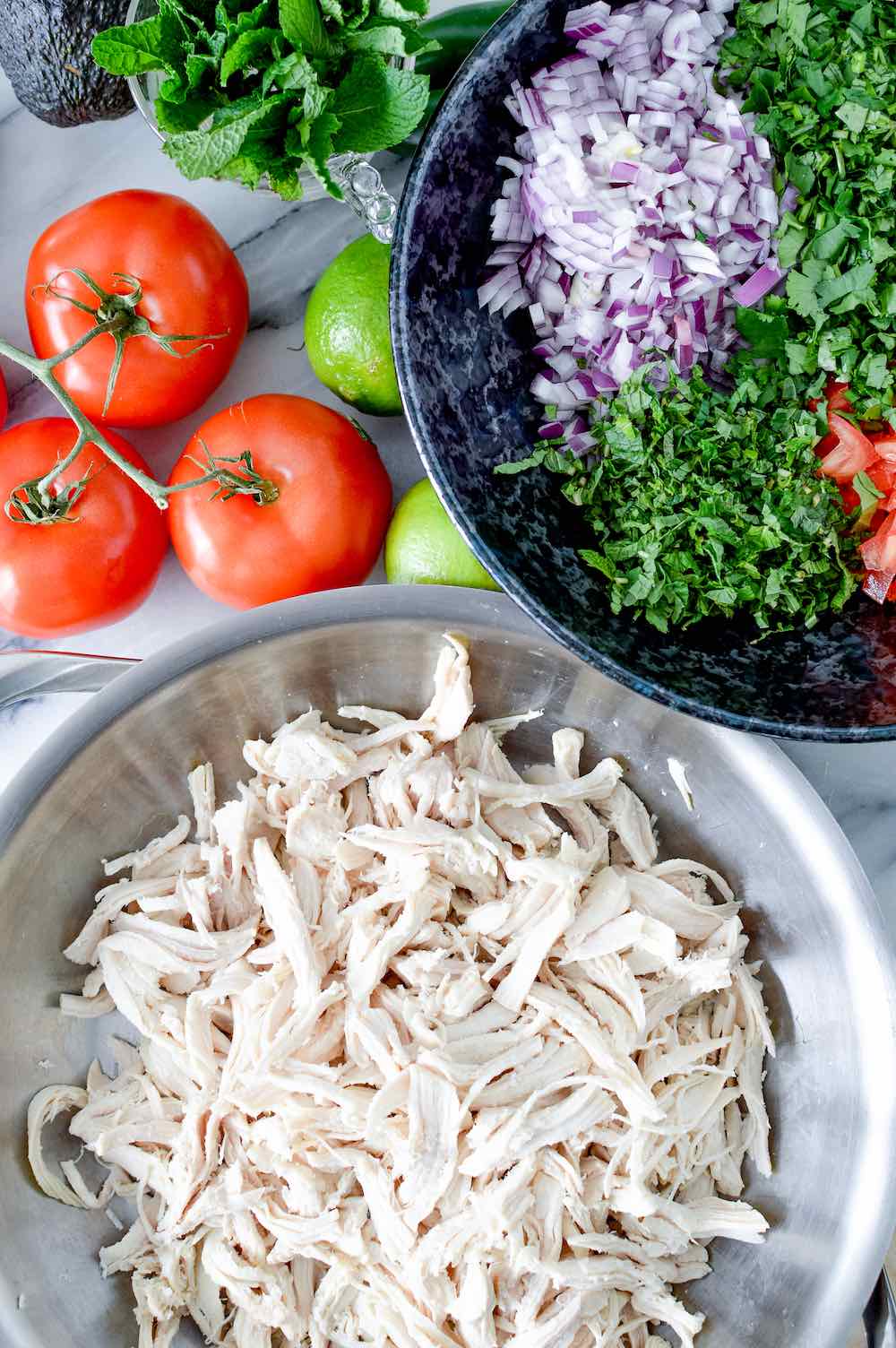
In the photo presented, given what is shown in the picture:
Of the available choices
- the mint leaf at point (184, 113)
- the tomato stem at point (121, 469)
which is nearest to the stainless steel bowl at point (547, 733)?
the tomato stem at point (121, 469)

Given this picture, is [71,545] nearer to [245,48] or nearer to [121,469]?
[121,469]

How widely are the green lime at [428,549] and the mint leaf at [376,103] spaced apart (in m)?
0.35

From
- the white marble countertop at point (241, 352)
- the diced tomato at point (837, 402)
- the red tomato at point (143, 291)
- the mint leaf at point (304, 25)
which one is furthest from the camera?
the white marble countertop at point (241, 352)

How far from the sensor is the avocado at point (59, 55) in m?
1.17

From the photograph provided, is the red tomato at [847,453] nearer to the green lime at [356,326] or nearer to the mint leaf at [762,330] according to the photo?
the mint leaf at [762,330]

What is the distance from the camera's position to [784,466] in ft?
3.51

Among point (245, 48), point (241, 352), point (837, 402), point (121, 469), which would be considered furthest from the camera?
point (241, 352)

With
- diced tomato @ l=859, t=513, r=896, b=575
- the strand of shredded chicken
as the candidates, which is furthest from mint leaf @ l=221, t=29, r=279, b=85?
diced tomato @ l=859, t=513, r=896, b=575

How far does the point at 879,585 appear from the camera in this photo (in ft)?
3.64

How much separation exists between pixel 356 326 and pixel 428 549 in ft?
0.82

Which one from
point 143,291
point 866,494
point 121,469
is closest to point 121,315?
point 143,291

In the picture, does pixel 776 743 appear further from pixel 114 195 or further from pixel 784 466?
pixel 114 195

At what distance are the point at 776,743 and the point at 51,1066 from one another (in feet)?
2.82

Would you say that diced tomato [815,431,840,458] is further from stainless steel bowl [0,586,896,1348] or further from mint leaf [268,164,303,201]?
mint leaf [268,164,303,201]
